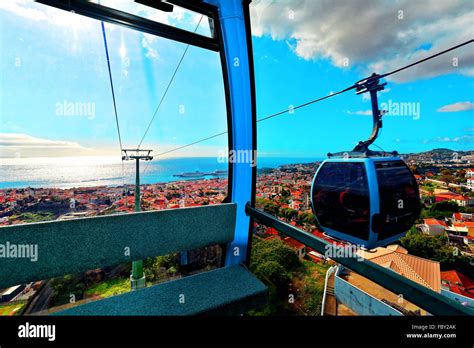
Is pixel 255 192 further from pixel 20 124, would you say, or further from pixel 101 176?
pixel 20 124

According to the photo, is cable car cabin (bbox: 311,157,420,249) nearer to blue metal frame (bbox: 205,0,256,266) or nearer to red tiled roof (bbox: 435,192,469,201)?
red tiled roof (bbox: 435,192,469,201)

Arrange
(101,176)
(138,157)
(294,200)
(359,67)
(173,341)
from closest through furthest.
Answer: (173,341) < (101,176) < (294,200) < (138,157) < (359,67)

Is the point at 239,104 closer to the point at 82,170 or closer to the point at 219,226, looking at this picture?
the point at 219,226

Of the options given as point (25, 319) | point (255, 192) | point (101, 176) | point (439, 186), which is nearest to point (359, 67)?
point (439, 186)

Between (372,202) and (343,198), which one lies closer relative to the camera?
(372,202)

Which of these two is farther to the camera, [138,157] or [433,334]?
[138,157]

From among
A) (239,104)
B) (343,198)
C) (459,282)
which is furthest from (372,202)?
(239,104)

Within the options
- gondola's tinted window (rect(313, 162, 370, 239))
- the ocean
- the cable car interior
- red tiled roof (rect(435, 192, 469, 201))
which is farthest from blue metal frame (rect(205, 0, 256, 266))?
red tiled roof (rect(435, 192, 469, 201))
